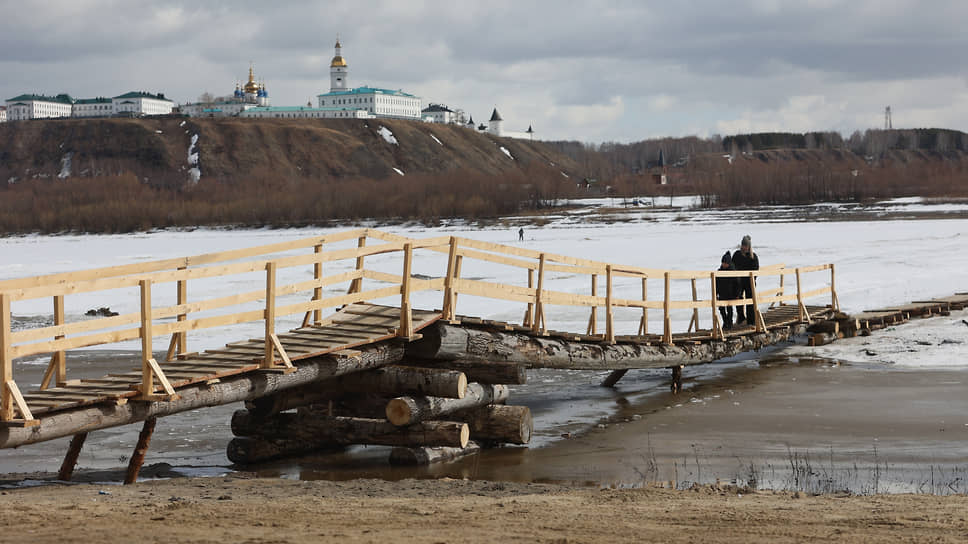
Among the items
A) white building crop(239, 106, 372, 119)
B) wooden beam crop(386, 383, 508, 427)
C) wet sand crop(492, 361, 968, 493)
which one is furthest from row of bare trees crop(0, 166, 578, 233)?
wooden beam crop(386, 383, 508, 427)

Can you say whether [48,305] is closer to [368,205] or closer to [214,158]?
[368,205]

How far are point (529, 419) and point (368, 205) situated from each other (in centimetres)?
8825

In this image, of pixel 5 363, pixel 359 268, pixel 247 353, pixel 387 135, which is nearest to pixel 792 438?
pixel 359 268

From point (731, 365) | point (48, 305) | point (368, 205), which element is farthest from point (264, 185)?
point (731, 365)

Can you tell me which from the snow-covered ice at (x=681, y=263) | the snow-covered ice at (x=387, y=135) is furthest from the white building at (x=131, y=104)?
the snow-covered ice at (x=681, y=263)

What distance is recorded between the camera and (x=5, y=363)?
7695 mm

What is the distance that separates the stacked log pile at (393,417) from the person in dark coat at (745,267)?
298 inches

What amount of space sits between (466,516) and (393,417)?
4163 millimetres

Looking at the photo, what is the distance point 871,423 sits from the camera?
12.4 metres

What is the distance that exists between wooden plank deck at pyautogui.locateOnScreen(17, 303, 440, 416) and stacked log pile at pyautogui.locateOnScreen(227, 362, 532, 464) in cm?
58

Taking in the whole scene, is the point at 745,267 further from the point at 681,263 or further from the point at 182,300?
the point at 681,263

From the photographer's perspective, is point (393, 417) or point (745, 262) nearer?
point (393, 417)

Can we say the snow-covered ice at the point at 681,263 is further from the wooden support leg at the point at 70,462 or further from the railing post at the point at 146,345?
the railing post at the point at 146,345

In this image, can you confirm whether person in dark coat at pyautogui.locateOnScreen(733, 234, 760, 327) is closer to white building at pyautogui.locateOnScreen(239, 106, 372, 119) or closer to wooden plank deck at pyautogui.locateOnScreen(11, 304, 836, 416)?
wooden plank deck at pyautogui.locateOnScreen(11, 304, 836, 416)
